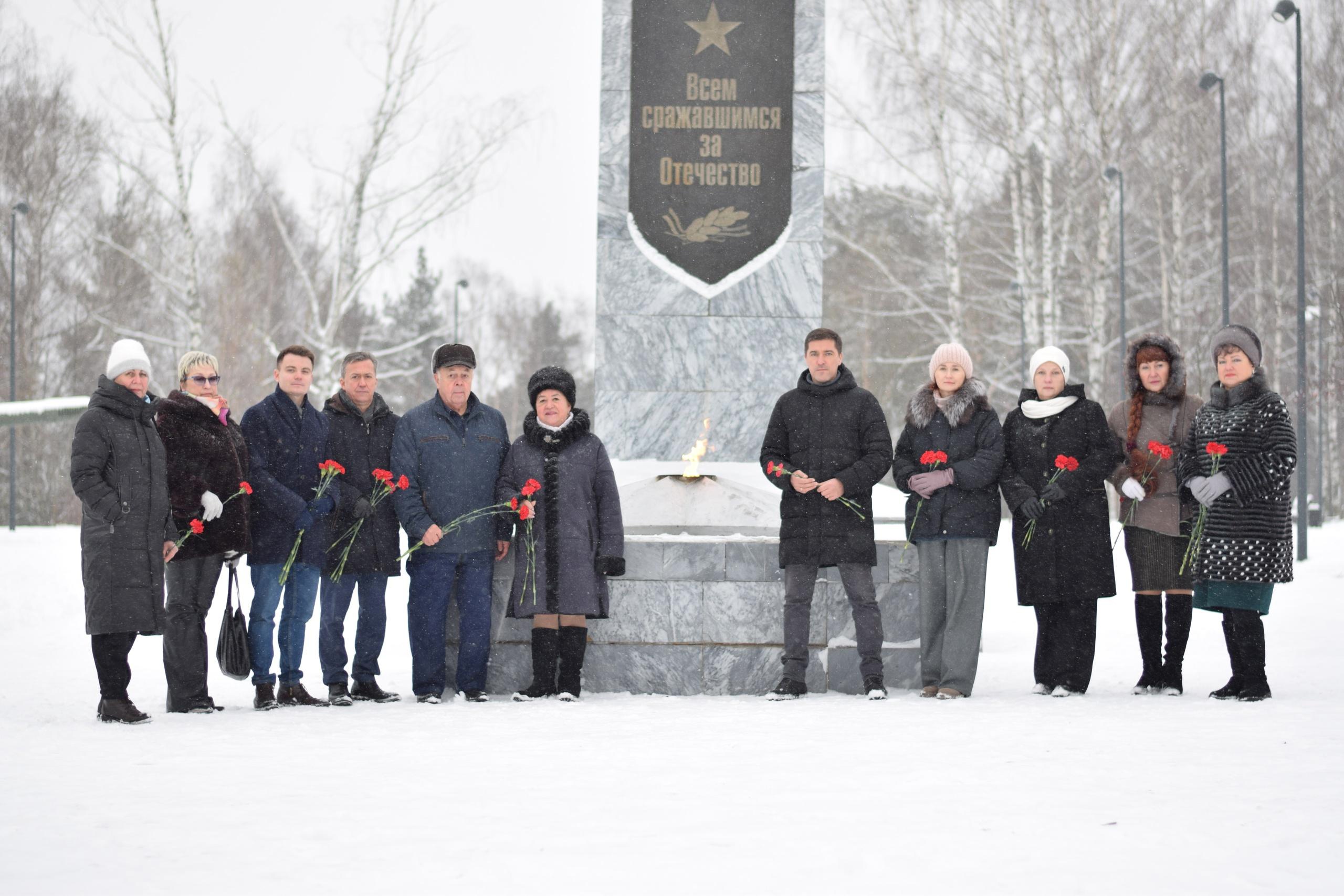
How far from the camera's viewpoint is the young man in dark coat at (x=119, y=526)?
5188mm

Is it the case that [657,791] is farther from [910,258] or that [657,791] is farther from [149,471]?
[910,258]

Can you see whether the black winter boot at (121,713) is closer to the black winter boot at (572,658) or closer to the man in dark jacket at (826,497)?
the black winter boot at (572,658)

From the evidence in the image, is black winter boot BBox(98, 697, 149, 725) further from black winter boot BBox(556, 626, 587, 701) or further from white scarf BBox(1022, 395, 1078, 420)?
white scarf BBox(1022, 395, 1078, 420)

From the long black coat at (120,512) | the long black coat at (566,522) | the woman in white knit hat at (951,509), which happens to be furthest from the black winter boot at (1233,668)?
the long black coat at (120,512)

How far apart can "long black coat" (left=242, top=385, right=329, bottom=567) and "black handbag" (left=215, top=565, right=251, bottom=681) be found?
0.96 ft

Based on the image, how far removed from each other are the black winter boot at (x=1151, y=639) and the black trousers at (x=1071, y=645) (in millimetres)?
199

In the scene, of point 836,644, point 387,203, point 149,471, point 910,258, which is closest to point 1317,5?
point 910,258

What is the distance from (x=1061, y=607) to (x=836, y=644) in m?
0.97

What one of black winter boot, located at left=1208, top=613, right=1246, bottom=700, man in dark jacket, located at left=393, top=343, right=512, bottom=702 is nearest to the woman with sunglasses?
man in dark jacket, located at left=393, top=343, right=512, bottom=702

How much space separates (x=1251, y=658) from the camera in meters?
5.68

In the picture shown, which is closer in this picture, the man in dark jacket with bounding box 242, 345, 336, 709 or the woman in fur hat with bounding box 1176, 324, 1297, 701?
the woman in fur hat with bounding box 1176, 324, 1297, 701

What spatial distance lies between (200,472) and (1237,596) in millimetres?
4153

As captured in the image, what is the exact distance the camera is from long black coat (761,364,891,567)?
592 centimetres

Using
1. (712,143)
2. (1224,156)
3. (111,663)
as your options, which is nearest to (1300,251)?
(1224,156)
